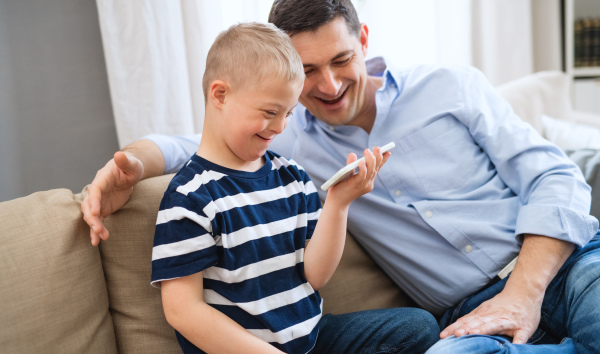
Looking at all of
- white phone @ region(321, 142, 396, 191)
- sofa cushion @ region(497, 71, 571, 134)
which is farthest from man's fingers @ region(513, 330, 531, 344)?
sofa cushion @ region(497, 71, 571, 134)

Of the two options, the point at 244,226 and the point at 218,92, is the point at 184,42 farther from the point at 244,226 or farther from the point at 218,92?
the point at 244,226

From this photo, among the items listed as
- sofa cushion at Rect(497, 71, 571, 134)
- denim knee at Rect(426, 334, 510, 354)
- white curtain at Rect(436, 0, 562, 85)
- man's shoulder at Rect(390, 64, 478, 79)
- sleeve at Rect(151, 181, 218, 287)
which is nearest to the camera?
sleeve at Rect(151, 181, 218, 287)

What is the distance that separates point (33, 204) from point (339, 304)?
0.77m

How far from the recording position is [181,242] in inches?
37.3

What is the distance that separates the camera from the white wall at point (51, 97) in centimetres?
186

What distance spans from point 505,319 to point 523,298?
8 cm

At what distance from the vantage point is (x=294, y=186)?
1.15 metres

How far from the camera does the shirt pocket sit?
1427 mm

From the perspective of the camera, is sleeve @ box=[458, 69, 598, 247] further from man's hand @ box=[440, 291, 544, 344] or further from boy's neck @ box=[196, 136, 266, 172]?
boy's neck @ box=[196, 136, 266, 172]

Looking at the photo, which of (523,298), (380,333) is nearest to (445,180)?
(523,298)

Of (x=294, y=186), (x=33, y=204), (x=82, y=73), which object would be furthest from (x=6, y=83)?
(x=294, y=186)

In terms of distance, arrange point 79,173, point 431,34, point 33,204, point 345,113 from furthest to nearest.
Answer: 1. point 431,34
2. point 79,173
3. point 345,113
4. point 33,204

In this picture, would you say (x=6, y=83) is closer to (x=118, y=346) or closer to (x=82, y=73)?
(x=82, y=73)

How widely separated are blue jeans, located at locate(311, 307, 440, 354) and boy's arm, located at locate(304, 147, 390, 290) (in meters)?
0.14
